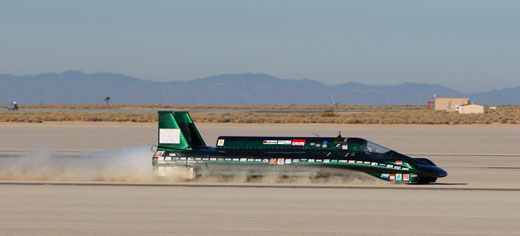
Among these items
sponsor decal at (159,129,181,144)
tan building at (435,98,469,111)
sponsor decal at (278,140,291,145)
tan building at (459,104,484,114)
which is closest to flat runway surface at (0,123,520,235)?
sponsor decal at (159,129,181,144)

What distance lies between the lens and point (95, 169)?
23.3 metres

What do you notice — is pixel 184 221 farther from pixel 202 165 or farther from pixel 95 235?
pixel 202 165

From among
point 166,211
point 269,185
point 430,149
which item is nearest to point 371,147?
point 269,185

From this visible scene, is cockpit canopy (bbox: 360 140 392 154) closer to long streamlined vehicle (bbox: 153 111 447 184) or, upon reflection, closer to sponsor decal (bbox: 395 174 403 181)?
long streamlined vehicle (bbox: 153 111 447 184)

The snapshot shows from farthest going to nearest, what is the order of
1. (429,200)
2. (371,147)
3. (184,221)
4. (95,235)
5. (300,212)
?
(371,147) → (429,200) → (300,212) → (184,221) → (95,235)

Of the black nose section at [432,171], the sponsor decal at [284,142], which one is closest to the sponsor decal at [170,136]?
the sponsor decal at [284,142]

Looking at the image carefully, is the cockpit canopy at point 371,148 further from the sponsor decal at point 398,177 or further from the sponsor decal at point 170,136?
the sponsor decal at point 170,136

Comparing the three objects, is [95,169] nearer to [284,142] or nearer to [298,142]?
[284,142]

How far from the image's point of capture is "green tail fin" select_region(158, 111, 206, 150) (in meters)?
21.4

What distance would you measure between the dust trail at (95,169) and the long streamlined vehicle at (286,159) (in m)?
1.26

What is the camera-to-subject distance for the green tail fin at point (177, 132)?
70.2 ft

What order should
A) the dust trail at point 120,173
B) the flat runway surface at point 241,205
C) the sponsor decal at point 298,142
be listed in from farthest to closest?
the sponsor decal at point 298,142 < the dust trail at point 120,173 < the flat runway surface at point 241,205

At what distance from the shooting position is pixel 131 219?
14.2 meters

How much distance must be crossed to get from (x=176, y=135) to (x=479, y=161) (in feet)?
44.3
